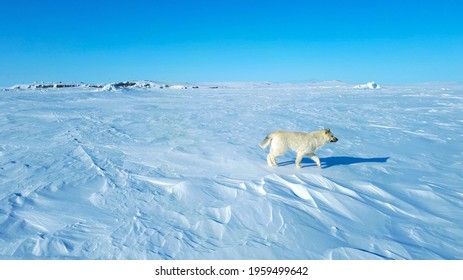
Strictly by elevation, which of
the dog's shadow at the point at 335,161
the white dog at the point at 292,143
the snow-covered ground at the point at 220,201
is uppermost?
the white dog at the point at 292,143

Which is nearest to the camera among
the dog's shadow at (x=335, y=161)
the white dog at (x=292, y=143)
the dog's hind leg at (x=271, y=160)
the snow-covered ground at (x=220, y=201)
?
the snow-covered ground at (x=220, y=201)

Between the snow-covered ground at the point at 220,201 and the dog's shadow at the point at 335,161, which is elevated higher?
the snow-covered ground at the point at 220,201

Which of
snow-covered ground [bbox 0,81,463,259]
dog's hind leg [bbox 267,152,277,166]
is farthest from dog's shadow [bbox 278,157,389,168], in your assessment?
dog's hind leg [bbox 267,152,277,166]

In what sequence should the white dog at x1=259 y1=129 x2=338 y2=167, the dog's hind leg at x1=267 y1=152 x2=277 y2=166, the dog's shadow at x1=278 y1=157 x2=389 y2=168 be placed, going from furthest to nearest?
the dog's shadow at x1=278 y1=157 x2=389 y2=168, the dog's hind leg at x1=267 y1=152 x2=277 y2=166, the white dog at x1=259 y1=129 x2=338 y2=167

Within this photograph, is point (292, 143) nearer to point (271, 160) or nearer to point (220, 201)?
point (271, 160)

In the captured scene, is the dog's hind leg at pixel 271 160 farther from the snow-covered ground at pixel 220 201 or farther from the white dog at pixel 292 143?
the snow-covered ground at pixel 220 201

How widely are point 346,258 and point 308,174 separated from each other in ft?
8.63

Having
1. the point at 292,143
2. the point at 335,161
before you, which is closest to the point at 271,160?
the point at 292,143

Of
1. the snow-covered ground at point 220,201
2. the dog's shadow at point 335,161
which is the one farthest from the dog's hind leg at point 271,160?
the dog's shadow at point 335,161

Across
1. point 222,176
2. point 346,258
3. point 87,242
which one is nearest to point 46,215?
point 87,242

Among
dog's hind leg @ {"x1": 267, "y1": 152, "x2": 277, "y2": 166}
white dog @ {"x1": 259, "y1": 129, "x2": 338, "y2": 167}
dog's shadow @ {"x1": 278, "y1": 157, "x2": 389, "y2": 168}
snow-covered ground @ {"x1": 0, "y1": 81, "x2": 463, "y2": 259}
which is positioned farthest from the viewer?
dog's shadow @ {"x1": 278, "y1": 157, "x2": 389, "y2": 168}

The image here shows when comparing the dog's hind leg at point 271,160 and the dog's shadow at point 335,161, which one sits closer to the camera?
the dog's hind leg at point 271,160

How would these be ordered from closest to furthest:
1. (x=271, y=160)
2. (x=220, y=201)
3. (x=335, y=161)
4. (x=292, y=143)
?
(x=220, y=201)
(x=292, y=143)
(x=271, y=160)
(x=335, y=161)

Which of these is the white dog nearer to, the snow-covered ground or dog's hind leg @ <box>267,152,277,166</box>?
dog's hind leg @ <box>267,152,277,166</box>
